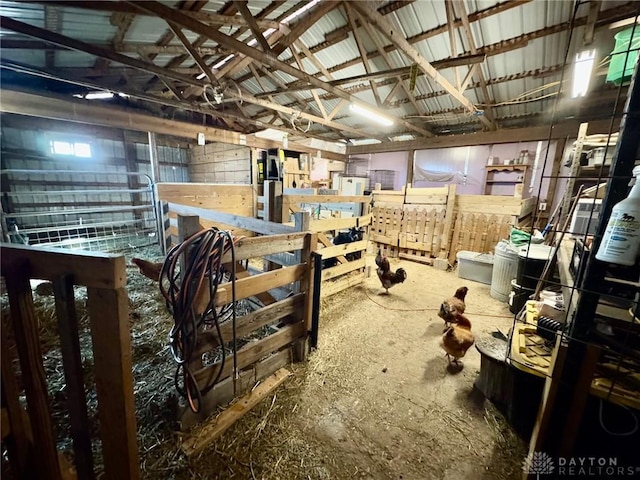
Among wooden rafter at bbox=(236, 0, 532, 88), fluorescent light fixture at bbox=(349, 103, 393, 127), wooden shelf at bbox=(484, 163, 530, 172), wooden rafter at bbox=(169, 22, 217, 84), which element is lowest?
wooden shelf at bbox=(484, 163, 530, 172)

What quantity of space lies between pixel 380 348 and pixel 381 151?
7732 mm

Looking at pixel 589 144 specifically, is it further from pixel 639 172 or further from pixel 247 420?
pixel 247 420

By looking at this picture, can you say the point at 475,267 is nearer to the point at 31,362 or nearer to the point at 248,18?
the point at 248,18

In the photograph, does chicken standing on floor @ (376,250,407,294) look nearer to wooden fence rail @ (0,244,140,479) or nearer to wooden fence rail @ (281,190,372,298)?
wooden fence rail @ (281,190,372,298)

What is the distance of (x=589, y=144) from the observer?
2.87 m

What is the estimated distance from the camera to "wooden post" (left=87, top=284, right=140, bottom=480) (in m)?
0.81

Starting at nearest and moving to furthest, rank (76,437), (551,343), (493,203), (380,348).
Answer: (76,437) → (551,343) → (380,348) → (493,203)

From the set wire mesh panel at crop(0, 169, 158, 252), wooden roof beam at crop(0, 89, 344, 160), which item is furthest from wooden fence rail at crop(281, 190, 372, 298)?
wooden roof beam at crop(0, 89, 344, 160)

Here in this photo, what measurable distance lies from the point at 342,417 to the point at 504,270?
356 cm

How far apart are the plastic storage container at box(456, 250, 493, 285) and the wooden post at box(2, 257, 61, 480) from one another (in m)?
5.60

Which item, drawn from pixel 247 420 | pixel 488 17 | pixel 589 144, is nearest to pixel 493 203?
pixel 589 144

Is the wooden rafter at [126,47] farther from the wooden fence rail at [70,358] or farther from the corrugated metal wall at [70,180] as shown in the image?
the wooden fence rail at [70,358]

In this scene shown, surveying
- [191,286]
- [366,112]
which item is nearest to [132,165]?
[366,112]

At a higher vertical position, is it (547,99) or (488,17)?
(488,17)
